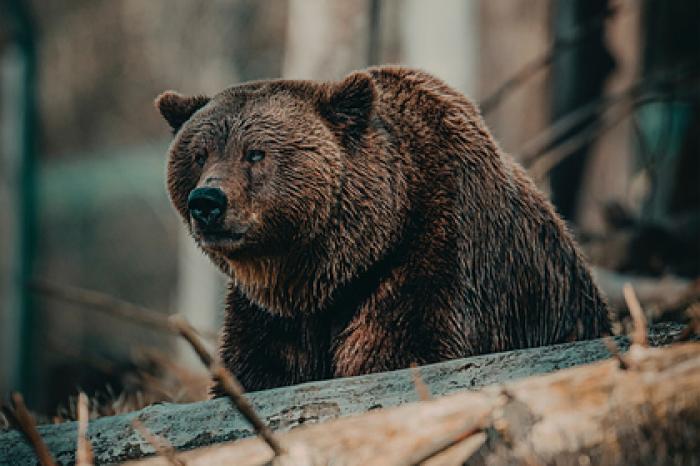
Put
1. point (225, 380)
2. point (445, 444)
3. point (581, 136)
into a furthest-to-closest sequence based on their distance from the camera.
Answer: point (581, 136) < point (445, 444) < point (225, 380)

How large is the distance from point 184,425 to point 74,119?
664 inches

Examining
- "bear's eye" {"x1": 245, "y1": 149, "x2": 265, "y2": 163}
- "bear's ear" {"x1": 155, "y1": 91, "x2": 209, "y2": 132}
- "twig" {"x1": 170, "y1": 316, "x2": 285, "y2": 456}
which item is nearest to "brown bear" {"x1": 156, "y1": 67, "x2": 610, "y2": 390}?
"bear's eye" {"x1": 245, "y1": 149, "x2": 265, "y2": 163}

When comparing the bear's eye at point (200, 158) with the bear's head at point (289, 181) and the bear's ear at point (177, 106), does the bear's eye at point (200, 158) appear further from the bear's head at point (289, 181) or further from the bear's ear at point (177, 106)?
the bear's ear at point (177, 106)

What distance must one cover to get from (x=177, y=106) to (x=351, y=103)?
727 mm

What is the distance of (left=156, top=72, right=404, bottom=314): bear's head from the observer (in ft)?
11.6

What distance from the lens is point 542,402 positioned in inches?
96.8

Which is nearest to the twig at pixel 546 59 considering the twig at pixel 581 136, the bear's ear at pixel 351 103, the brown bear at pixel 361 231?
the twig at pixel 581 136

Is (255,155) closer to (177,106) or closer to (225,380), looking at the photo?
(177,106)

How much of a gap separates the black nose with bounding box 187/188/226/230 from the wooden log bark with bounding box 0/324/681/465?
0.64 metres

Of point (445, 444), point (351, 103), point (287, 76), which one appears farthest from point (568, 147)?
point (445, 444)

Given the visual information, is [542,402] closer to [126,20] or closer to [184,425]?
[184,425]

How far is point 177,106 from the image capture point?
3877mm

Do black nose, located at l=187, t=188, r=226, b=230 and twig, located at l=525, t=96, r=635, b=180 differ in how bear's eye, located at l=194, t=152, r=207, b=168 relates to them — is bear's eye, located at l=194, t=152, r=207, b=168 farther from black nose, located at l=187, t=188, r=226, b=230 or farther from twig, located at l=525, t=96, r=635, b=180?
twig, located at l=525, t=96, r=635, b=180

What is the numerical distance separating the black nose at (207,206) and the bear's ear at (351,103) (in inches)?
23.0
